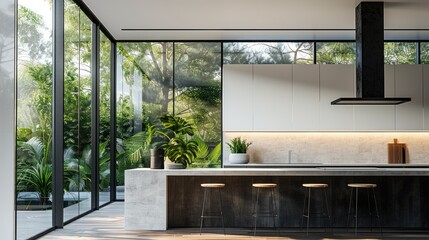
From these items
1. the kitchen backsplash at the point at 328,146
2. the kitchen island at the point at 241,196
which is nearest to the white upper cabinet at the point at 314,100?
the kitchen backsplash at the point at 328,146

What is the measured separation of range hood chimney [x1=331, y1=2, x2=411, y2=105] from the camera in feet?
25.3

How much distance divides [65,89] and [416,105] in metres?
5.72

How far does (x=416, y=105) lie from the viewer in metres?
9.96

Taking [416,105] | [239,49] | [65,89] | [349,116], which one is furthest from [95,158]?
[416,105]

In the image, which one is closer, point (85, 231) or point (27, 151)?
point (27, 151)

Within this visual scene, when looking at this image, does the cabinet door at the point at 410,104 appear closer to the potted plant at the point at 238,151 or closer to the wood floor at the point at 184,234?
the potted plant at the point at 238,151

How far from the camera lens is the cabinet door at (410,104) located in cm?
996

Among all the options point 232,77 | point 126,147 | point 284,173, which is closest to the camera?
point 284,173

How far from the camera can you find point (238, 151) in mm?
9977

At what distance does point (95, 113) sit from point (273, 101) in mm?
2910

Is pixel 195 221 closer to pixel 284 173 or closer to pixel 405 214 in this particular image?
pixel 284 173

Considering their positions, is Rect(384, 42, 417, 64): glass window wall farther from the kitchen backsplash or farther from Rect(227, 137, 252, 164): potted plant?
Rect(227, 137, 252, 164): potted plant

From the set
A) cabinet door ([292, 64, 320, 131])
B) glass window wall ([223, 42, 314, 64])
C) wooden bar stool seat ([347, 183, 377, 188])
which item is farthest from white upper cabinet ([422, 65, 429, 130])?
wooden bar stool seat ([347, 183, 377, 188])

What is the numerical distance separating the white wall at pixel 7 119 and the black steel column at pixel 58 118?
160cm
